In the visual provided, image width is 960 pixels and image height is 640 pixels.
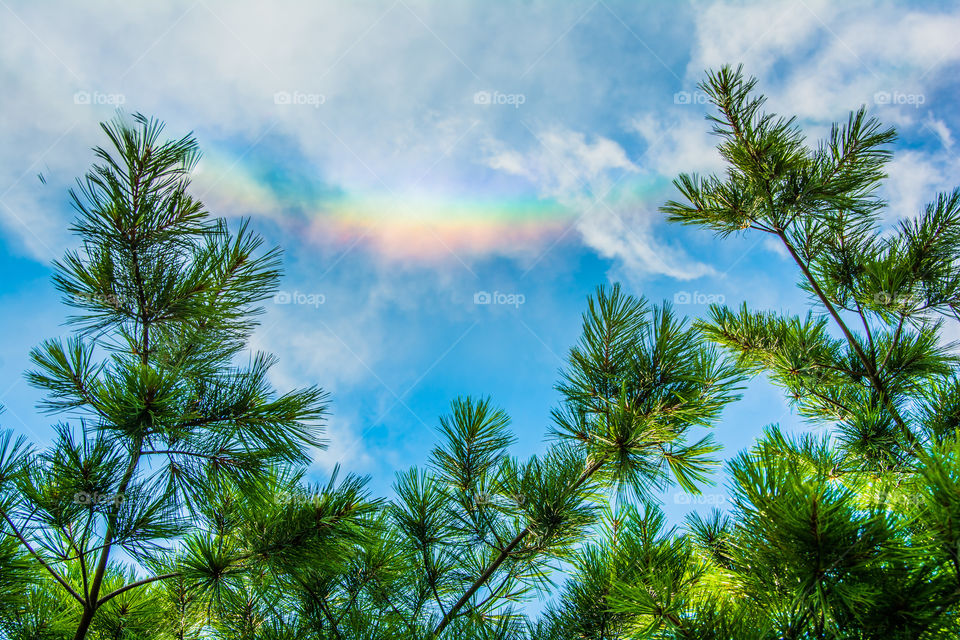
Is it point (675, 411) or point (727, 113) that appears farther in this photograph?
point (727, 113)

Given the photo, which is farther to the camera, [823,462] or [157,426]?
[823,462]

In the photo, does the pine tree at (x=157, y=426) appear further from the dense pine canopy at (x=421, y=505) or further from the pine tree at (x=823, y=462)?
the pine tree at (x=823, y=462)

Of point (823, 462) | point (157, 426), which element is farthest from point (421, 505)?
point (823, 462)

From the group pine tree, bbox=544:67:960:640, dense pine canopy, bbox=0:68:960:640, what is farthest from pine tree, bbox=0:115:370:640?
pine tree, bbox=544:67:960:640

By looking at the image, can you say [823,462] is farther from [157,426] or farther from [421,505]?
[157,426]

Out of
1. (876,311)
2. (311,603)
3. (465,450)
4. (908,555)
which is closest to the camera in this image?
(908,555)

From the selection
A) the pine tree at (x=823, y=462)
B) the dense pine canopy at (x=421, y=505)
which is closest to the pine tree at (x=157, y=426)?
the dense pine canopy at (x=421, y=505)

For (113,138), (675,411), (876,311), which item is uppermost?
(113,138)

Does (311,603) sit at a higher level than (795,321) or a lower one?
lower

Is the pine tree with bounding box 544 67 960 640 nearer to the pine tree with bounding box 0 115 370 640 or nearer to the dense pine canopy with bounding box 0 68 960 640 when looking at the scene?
the dense pine canopy with bounding box 0 68 960 640

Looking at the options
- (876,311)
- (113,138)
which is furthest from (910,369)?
(113,138)

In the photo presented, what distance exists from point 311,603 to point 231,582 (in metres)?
0.43

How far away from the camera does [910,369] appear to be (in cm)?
270

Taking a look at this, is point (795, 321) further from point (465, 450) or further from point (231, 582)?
point (231, 582)
